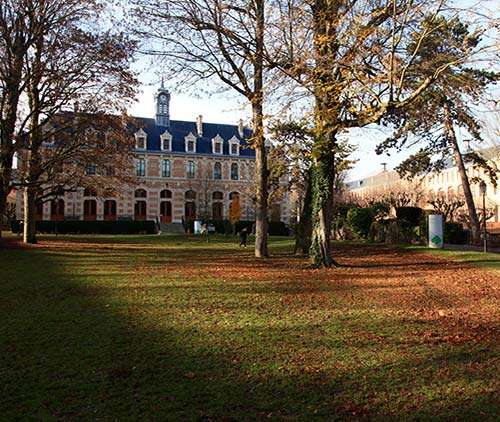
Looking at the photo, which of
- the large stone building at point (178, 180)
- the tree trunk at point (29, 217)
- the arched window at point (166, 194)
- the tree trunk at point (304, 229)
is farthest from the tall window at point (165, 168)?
the tree trunk at point (304, 229)

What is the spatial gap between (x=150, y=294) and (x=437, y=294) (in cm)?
587

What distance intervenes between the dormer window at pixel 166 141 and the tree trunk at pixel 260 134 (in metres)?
45.6

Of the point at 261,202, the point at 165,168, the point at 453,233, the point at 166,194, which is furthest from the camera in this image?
the point at 165,168

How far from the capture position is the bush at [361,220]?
27781 millimetres

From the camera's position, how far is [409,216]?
24.9 meters

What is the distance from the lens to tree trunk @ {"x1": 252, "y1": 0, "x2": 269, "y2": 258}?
14570 mm

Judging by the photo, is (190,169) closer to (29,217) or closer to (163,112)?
(163,112)

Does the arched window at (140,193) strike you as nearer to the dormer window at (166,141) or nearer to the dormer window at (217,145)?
the dormer window at (166,141)

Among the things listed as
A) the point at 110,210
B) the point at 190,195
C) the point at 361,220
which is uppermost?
the point at 190,195

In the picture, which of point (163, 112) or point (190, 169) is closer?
point (190, 169)

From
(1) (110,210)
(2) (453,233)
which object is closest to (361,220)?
(2) (453,233)

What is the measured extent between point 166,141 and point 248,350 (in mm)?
59259

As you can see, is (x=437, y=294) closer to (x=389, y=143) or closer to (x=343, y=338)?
(x=343, y=338)

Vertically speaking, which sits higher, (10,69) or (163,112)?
(163,112)
